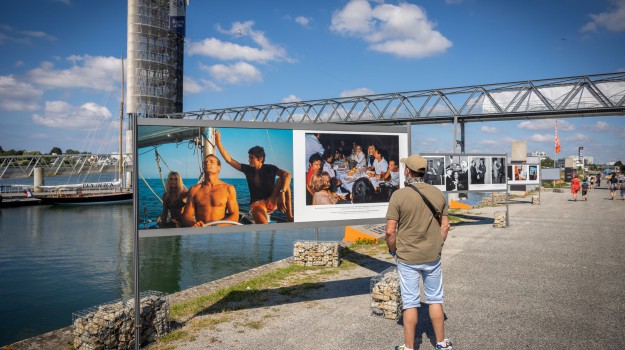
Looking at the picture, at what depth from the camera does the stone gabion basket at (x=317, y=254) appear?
1177 cm

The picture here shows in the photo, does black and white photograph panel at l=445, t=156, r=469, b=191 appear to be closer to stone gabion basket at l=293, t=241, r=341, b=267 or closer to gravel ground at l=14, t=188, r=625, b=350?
gravel ground at l=14, t=188, r=625, b=350

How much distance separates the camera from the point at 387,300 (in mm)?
7102

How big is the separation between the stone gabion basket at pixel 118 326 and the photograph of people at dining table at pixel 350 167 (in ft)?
11.7

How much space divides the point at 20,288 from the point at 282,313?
44.8 ft

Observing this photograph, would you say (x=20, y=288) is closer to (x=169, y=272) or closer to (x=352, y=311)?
(x=169, y=272)

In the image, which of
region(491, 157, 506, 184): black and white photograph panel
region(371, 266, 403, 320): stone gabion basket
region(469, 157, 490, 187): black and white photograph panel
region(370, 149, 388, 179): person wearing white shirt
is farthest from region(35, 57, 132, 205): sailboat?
region(371, 266, 403, 320): stone gabion basket

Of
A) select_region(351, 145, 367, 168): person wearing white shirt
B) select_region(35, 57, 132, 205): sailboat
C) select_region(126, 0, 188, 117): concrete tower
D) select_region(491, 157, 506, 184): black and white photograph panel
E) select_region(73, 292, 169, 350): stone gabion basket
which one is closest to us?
select_region(73, 292, 169, 350): stone gabion basket

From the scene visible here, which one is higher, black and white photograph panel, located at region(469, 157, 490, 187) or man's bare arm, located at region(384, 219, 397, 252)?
black and white photograph panel, located at region(469, 157, 490, 187)

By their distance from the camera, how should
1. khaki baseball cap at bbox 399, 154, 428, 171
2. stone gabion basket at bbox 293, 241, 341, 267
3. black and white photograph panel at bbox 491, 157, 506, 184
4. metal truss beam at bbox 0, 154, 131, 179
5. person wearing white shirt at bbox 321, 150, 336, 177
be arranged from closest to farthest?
khaki baseball cap at bbox 399, 154, 428, 171 < person wearing white shirt at bbox 321, 150, 336, 177 < stone gabion basket at bbox 293, 241, 341, 267 < black and white photograph panel at bbox 491, 157, 506, 184 < metal truss beam at bbox 0, 154, 131, 179

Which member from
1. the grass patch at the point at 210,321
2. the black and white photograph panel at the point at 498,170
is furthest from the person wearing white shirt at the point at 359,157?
the black and white photograph panel at the point at 498,170

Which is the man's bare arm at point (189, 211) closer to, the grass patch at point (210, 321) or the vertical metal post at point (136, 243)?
the vertical metal post at point (136, 243)

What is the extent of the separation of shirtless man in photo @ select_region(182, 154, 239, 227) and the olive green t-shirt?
349 cm

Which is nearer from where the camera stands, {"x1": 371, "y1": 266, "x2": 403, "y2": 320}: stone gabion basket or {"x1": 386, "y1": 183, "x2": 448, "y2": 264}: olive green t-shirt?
{"x1": 386, "y1": 183, "x2": 448, "y2": 264}: olive green t-shirt

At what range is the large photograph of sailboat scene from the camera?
686 cm
